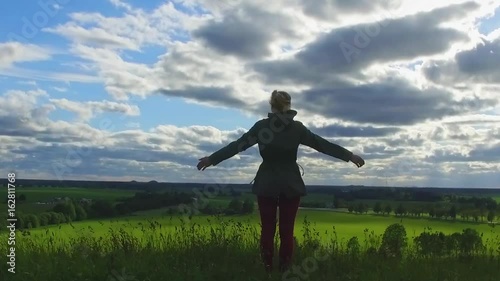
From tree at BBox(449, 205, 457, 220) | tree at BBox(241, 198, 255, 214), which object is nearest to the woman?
tree at BBox(241, 198, 255, 214)

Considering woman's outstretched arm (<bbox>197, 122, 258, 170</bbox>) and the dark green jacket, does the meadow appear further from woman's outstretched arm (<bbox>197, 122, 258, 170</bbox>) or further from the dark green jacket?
woman's outstretched arm (<bbox>197, 122, 258, 170</bbox>)

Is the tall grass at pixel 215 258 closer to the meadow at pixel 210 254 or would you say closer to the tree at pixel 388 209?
the meadow at pixel 210 254

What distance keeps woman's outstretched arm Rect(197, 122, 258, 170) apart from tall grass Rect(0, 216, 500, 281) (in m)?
1.56

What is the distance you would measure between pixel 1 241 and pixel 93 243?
1811 millimetres

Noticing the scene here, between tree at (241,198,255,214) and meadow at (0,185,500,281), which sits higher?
tree at (241,198,255,214)

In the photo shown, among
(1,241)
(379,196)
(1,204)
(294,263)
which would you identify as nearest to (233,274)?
(294,263)

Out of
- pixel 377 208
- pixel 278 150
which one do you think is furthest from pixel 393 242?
pixel 377 208

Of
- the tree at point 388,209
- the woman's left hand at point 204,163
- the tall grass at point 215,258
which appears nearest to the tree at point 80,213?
the tall grass at point 215,258

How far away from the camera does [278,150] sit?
7523mm

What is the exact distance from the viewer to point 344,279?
298 inches

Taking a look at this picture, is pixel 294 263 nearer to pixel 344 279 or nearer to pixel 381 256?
pixel 344 279

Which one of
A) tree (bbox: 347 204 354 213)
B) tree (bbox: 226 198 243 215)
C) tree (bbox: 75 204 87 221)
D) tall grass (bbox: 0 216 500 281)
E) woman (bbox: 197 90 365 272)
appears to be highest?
woman (bbox: 197 90 365 272)

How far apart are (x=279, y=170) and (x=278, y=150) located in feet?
0.94

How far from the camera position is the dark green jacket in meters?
7.46
